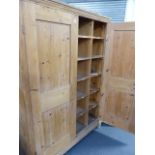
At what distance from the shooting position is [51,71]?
5.04 ft

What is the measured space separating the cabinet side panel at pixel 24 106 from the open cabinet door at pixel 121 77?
1392 mm

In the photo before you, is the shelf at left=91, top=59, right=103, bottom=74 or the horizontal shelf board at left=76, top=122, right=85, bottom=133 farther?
the shelf at left=91, top=59, right=103, bottom=74

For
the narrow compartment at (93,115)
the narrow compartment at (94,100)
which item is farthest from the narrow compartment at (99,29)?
the narrow compartment at (93,115)

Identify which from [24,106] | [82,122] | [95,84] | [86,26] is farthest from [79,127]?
[86,26]

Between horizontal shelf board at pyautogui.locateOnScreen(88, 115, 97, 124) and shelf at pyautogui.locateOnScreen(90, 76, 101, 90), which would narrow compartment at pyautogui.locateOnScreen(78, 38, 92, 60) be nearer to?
shelf at pyautogui.locateOnScreen(90, 76, 101, 90)

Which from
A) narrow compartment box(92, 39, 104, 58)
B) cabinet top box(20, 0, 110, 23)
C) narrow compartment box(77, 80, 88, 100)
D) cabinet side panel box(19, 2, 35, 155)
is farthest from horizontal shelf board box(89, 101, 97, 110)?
cabinet top box(20, 0, 110, 23)

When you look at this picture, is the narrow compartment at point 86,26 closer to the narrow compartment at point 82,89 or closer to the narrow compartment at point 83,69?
the narrow compartment at point 83,69

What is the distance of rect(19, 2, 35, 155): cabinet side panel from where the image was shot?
1.28 m

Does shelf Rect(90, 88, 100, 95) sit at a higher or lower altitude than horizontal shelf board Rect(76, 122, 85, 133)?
higher

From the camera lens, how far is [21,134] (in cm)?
171

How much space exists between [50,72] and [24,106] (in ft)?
1.39

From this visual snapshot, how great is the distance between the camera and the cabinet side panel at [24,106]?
128cm

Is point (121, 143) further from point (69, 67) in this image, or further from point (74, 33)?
point (74, 33)
